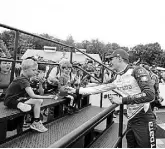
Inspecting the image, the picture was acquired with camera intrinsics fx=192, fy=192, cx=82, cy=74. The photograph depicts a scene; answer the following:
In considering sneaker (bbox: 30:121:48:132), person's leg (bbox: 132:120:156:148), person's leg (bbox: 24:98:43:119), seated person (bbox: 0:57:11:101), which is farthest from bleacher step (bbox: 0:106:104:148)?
seated person (bbox: 0:57:11:101)

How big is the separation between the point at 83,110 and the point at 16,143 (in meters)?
1.82

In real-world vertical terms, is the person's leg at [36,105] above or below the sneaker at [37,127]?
above

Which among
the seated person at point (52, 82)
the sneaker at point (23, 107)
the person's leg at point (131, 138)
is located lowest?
the person's leg at point (131, 138)

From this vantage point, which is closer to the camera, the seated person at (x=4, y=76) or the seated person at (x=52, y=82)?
the seated person at (x=4, y=76)

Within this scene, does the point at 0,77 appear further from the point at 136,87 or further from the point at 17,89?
the point at 136,87

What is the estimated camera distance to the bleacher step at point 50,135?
2109mm

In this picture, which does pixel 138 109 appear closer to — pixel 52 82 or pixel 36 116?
pixel 36 116

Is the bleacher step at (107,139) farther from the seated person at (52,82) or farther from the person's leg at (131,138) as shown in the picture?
the seated person at (52,82)

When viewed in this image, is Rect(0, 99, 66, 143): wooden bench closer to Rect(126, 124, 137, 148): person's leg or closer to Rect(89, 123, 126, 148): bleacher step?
Rect(89, 123, 126, 148): bleacher step

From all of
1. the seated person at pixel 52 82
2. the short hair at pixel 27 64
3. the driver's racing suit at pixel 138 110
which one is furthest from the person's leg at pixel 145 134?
the seated person at pixel 52 82

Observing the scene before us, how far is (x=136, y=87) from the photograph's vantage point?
2.54 m

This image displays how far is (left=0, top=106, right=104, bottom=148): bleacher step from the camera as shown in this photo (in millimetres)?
2109

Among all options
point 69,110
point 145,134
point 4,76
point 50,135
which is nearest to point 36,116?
point 50,135

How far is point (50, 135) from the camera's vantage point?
241 centimetres
